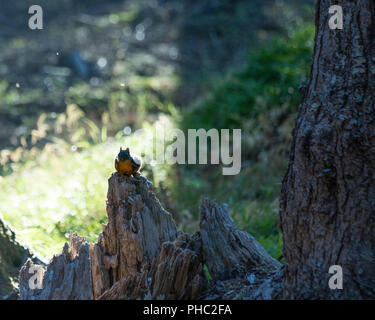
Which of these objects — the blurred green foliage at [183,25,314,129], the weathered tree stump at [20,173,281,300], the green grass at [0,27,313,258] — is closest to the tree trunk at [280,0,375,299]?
the weathered tree stump at [20,173,281,300]

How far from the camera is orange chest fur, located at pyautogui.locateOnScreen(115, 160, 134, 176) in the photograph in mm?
2326

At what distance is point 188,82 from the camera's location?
29.6 feet

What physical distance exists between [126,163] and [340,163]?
1.05m

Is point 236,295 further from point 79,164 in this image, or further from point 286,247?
point 79,164

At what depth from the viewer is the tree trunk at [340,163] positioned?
6.15 ft

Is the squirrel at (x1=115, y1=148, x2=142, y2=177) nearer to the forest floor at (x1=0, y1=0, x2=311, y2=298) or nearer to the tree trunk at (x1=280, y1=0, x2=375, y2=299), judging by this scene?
the tree trunk at (x1=280, y1=0, x2=375, y2=299)

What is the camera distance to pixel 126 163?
7.64 feet

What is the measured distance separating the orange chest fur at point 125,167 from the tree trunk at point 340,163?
85 centimetres

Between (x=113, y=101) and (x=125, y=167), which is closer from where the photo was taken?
(x=125, y=167)

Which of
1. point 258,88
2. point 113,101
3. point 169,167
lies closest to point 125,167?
point 169,167

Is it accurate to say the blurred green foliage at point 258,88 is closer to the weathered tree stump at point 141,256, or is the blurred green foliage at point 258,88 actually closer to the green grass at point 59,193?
the green grass at point 59,193

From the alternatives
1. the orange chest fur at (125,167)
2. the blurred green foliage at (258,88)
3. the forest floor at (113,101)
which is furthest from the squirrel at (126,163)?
the blurred green foliage at (258,88)

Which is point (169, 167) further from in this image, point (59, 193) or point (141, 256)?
point (141, 256)
